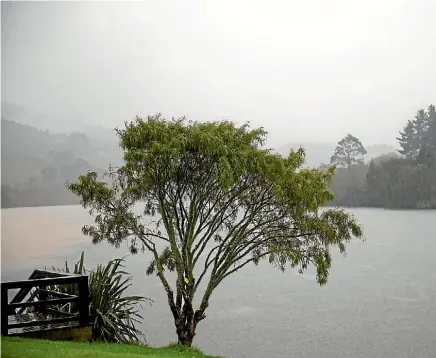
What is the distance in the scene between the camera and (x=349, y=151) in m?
47.9

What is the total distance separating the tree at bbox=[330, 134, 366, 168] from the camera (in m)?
46.4

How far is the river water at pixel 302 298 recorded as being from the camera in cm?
1545

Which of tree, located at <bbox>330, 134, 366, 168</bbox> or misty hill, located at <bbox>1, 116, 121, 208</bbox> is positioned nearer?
misty hill, located at <bbox>1, 116, 121, 208</bbox>

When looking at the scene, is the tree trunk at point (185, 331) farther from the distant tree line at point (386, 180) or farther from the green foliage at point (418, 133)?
the green foliage at point (418, 133)

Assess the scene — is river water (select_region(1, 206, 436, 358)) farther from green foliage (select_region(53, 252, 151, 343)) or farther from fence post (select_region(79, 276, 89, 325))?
fence post (select_region(79, 276, 89, 325))

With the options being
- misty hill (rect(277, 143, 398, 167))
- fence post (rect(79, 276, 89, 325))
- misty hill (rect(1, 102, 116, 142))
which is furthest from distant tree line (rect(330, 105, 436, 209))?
fence post (rect(79, 276, 89, 325))

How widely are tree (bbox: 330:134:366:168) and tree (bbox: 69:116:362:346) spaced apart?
36.6m

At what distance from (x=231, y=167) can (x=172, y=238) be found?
77.8 inches

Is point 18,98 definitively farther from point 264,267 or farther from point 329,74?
point 329,74

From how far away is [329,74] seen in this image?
7225cm

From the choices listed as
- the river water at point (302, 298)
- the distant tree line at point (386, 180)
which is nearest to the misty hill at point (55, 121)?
the river water at point (302, 298)

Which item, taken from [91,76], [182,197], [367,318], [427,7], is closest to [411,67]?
[427,7]

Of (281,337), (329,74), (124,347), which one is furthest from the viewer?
(329,74)

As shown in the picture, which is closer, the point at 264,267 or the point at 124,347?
the point at 124,347
